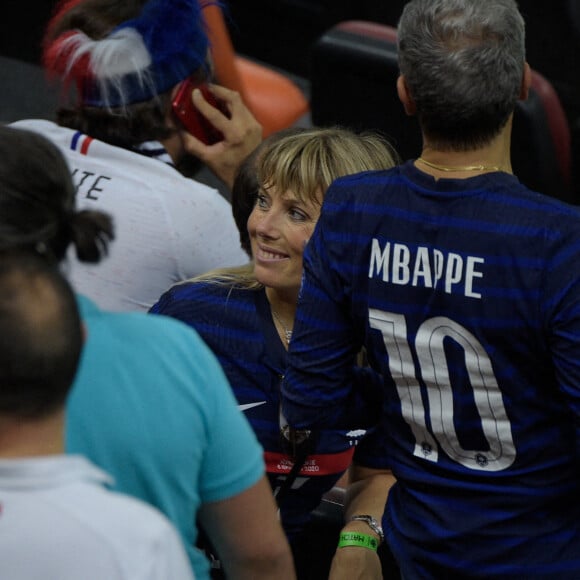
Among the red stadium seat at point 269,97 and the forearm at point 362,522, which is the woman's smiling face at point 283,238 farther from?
the red stadium seat at point 269,97

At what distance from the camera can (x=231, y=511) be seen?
1203 millimetres

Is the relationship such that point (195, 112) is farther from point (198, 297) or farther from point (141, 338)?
point (141, 338)

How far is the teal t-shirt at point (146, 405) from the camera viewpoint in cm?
110

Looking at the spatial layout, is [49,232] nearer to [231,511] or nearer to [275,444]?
[231,511]

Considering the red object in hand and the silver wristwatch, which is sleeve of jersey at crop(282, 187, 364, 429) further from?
the red object in hand

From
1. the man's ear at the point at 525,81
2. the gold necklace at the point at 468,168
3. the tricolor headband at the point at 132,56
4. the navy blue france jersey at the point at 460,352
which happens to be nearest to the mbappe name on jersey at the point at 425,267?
the navy blue france jersey at the point at 460,352

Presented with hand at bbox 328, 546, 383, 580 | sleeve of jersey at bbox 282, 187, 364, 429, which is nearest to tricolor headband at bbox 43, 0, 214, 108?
sleeve of jersey at bbox 282, 187, 364, 429

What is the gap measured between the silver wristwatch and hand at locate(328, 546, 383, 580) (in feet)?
0.10

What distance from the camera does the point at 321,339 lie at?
1.53 meters

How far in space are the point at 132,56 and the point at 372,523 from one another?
0.98m

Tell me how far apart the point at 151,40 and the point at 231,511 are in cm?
120

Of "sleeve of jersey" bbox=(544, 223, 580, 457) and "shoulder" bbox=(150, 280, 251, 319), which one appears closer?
"sleeve of jersey" bbox=(544, 223, 580, 457)

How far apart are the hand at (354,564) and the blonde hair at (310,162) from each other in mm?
470

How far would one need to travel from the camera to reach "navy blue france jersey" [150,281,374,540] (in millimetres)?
1758
